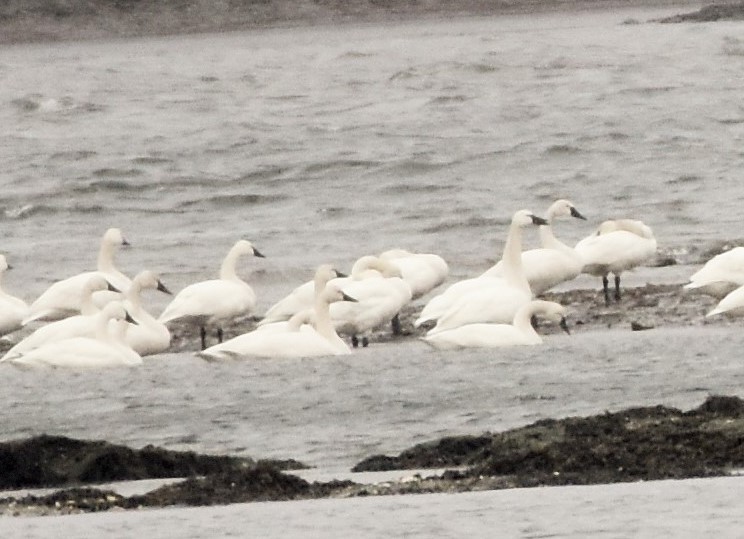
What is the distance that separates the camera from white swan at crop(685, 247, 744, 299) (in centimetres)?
1665

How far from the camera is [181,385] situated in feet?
43.9

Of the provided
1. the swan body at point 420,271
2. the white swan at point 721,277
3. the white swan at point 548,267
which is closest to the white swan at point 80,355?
the swan body at point 420,271

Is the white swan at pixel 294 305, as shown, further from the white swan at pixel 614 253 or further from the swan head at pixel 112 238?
the swan head at pixel 112 238

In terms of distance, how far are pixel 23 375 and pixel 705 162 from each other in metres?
15.5

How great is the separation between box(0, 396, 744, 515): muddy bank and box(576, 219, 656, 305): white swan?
25.9 ft

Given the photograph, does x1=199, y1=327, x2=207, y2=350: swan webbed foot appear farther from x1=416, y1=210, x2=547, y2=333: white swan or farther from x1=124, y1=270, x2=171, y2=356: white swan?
x1=416, y1=210, x2=547, y2=333: white swan

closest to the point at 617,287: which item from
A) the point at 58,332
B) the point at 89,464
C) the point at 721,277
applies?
the point at 721,277

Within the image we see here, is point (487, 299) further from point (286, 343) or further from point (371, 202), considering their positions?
point (371, 202)

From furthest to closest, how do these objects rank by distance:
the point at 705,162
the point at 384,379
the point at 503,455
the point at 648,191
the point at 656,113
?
the point at 656,113 < the point at 705,162 < the point at 648,191 < the point at 384,379 < the point at 503,455

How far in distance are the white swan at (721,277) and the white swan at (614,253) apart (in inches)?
41.7

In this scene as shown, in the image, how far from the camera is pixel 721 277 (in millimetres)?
16656

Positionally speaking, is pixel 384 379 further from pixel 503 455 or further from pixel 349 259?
pixel 349 259

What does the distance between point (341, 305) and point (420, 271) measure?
2.03 metres

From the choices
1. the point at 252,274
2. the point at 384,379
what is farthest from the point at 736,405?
the point at 252,274
